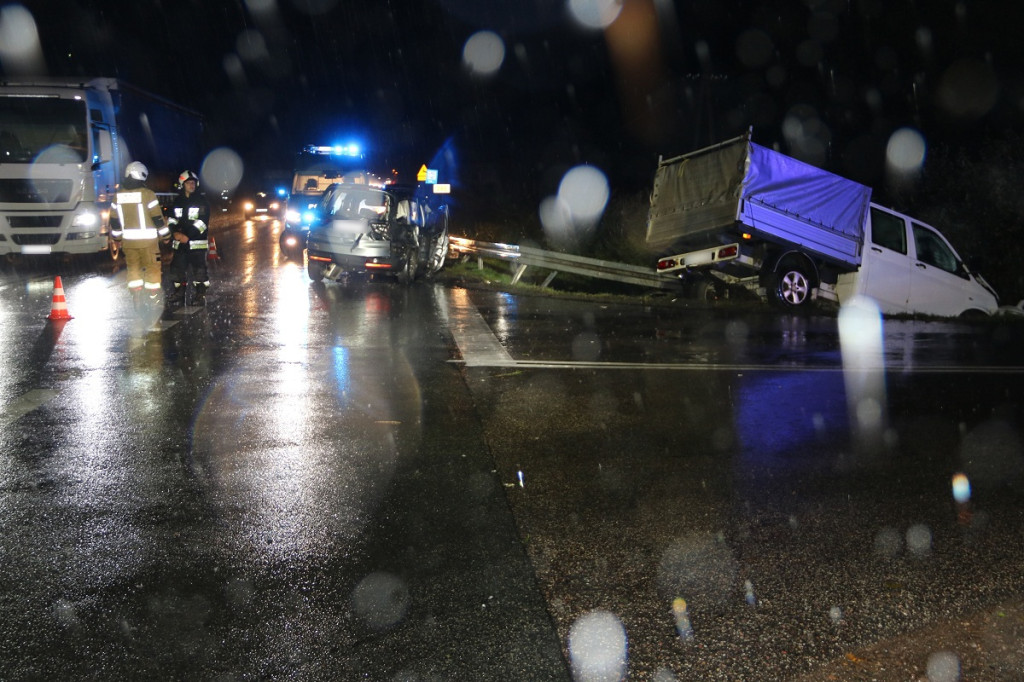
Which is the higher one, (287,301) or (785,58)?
(785,58)

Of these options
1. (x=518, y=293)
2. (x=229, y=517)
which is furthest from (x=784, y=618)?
(x=518, y=293)

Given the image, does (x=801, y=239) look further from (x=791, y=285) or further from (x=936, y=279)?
(x=936, y=279)

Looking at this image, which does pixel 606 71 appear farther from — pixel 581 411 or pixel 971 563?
pixel 971 563

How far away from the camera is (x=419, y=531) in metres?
4.94

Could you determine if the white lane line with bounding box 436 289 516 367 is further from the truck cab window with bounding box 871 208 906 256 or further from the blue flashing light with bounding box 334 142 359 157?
the blue flashing light with bounding box 334 142 359 157

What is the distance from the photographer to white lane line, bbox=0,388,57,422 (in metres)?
7.07

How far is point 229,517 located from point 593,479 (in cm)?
220

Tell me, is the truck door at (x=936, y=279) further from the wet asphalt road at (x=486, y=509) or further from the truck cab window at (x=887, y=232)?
the wet asphalt road at (x=486, y=509)

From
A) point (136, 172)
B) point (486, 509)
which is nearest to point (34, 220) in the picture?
point (136, 172)

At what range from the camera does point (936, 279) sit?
14.9 m

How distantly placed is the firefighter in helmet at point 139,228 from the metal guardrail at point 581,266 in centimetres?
689

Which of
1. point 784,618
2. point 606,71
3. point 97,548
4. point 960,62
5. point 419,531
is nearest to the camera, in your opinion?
point 784,618

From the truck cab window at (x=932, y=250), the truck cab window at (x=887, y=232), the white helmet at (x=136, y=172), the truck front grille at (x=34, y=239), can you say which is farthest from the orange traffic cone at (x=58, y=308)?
the truck cab window at (x=932, y=250)

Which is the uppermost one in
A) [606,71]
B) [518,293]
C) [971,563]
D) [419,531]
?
[606,71]
